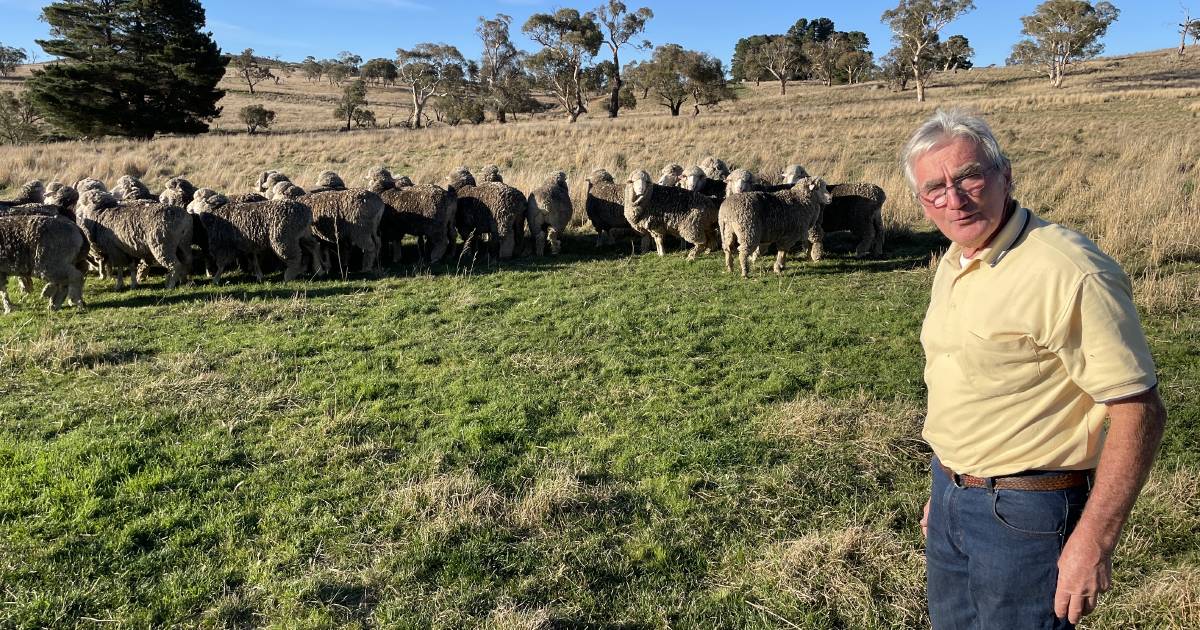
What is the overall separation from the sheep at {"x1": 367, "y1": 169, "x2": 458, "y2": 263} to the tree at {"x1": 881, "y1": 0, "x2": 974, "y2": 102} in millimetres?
44508

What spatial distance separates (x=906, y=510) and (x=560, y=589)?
241 centimetres

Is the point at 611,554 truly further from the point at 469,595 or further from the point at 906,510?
the point at 906,510

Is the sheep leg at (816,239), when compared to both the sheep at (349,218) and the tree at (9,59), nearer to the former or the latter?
the sheep at (349,218)

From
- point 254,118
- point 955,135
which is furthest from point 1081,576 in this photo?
point 254,118

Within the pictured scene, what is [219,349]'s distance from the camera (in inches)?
294

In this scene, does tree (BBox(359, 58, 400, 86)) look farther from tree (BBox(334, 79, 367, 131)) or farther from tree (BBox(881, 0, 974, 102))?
tree (BBox(881, 0, 974, 102))

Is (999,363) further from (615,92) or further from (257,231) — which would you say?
(615,92)

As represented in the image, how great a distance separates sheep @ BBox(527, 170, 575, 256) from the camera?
1245 centimetres

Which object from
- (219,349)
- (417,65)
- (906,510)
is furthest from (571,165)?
(417,65)

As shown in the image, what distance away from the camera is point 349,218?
11.0 meters

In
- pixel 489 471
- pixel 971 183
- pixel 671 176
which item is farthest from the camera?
pixel 671 176

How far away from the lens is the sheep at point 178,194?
12148 mm

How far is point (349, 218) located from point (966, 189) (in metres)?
10.5

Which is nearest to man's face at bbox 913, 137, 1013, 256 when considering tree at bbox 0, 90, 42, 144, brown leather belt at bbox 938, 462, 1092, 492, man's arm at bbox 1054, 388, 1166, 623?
man's arm at bbox 1054, 388, 1166, 623
